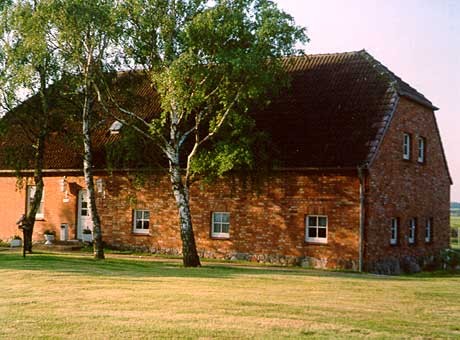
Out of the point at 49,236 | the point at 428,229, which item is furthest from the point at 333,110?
the point at 49,236

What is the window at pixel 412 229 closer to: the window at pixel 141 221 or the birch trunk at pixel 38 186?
the window at pixel 141 221

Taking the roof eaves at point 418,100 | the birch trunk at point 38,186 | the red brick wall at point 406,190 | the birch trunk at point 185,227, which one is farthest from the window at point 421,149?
the birch trunk at point 38,186

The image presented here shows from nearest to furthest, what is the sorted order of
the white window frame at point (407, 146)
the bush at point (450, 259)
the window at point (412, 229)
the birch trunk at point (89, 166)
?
1. the birch trunk at point (89, 166)
2. the white window frame at point (407, 146)
3. the window at point (412, 229)
4. the bush at point (450, 259)

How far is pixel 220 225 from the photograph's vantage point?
27672 millimetres

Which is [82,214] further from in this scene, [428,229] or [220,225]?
[428,229]

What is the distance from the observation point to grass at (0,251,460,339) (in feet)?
36.1

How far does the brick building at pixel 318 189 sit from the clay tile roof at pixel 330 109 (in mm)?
48

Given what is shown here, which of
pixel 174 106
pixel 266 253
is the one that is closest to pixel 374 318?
pixel 174 106

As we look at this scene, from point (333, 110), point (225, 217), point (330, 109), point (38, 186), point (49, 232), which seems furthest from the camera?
point (49, 232)

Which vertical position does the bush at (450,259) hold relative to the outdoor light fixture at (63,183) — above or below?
below

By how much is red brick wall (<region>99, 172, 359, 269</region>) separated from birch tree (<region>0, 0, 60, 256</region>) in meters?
4.26

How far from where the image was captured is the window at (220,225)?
Answer: 27438 mm

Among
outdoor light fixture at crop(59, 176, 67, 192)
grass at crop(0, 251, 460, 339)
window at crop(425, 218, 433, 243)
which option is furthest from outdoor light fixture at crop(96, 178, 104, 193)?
window at crop(425, 218, 433, 243)

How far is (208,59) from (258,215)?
706cm
